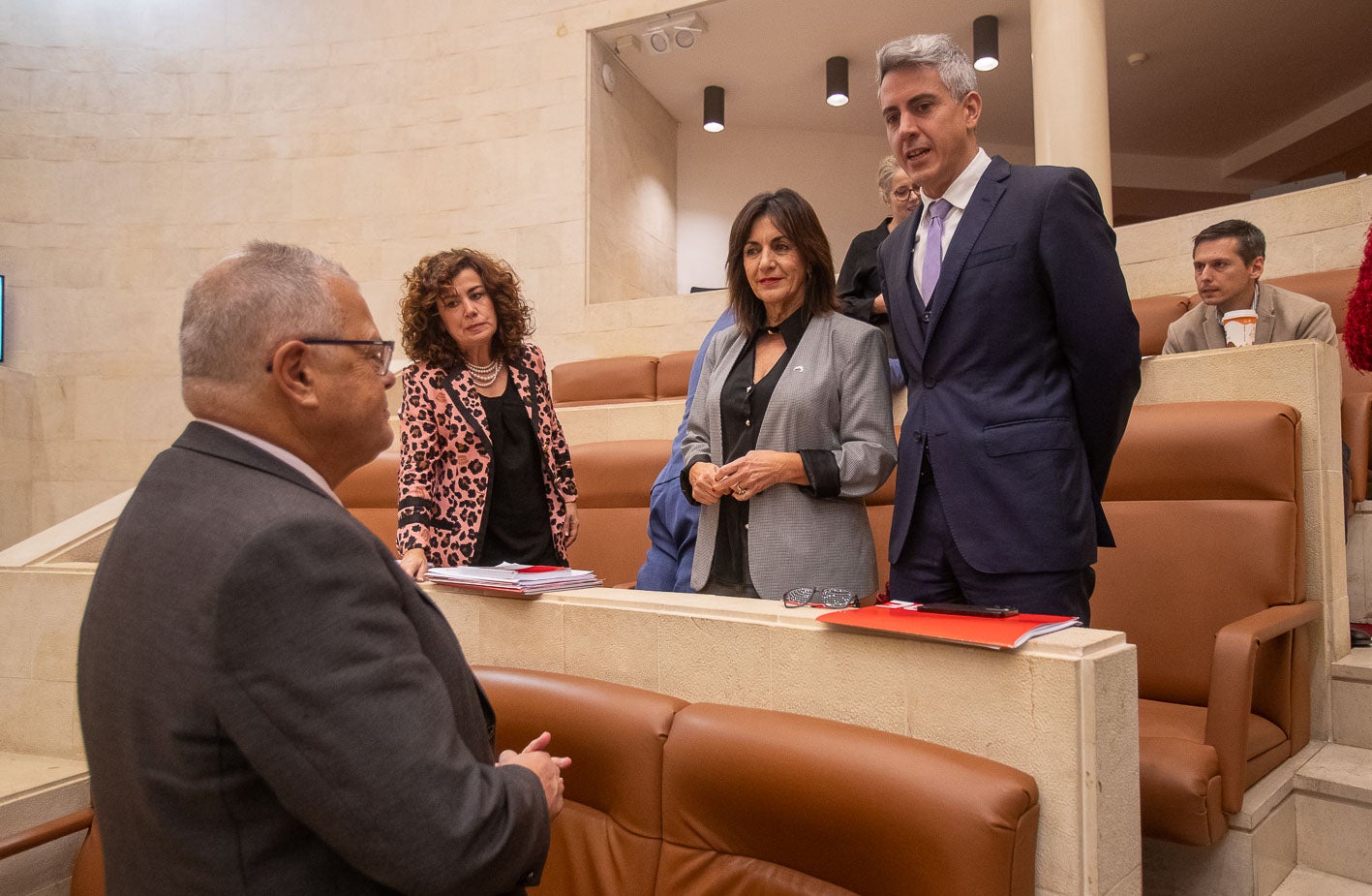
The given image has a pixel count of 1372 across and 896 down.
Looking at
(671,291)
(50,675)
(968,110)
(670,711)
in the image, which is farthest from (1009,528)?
(671,291)

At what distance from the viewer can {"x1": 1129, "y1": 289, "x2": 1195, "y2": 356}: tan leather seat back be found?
3873mm

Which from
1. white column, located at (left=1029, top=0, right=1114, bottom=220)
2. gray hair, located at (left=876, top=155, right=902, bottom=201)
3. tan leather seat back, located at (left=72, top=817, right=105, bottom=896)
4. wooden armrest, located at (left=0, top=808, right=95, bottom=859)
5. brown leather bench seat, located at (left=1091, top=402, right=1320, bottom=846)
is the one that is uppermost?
white column, located at (left=1029, top=0, right=1114, bottom=220)

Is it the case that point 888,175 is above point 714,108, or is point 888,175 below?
below

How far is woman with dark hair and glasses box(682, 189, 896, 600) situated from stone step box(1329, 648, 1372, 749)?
117 centimetres

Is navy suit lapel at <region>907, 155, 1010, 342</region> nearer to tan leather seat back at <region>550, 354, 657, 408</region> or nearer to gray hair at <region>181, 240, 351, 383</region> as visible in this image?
gray hair at <region>181, 240, 351, 383</region>

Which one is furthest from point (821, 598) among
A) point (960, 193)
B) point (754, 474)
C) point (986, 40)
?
point (986, 40)

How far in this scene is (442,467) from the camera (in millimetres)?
2164

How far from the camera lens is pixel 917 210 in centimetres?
160

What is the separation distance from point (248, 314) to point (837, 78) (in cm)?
676

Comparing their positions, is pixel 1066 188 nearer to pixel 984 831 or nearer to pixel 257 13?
pixel 984 831

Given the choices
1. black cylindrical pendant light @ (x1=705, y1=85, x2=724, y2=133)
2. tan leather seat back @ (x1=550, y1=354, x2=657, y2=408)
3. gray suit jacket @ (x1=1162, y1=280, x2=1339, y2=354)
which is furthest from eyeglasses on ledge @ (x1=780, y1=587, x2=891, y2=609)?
black cylindrical pendant light @ (x1=705, y1=85, x2=724, y2=133)

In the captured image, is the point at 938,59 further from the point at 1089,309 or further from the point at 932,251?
the point at 1089,309

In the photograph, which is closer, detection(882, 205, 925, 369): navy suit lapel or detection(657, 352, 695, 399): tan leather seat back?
detection(882, 205, 925, 369): navy suit lapel

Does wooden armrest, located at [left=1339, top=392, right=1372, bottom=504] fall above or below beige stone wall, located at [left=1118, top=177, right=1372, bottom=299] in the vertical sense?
below
